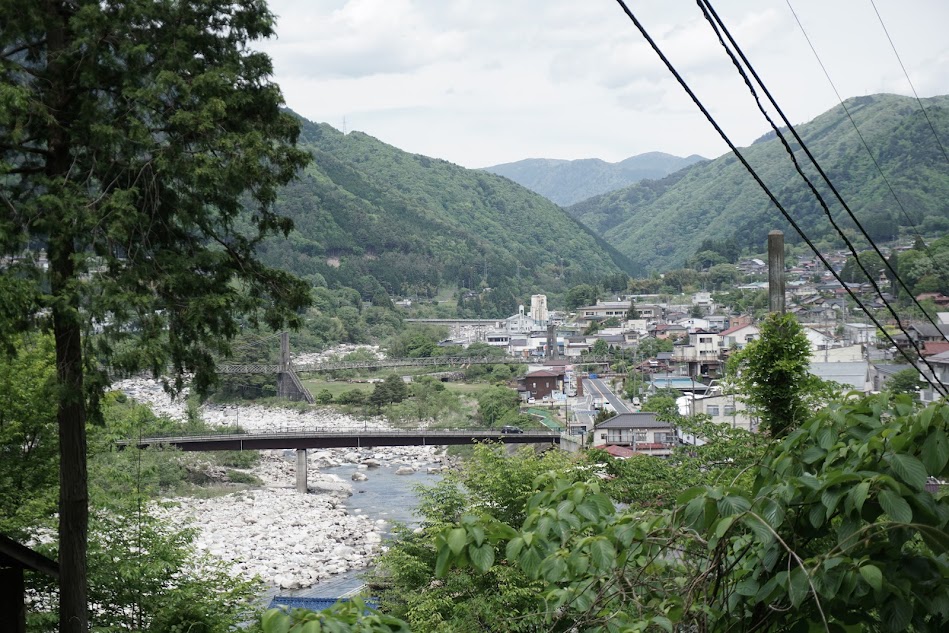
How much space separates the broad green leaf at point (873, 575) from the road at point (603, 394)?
2521cm

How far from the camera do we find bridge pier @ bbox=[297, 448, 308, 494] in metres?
24.1

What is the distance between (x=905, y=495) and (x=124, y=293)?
11.7ft

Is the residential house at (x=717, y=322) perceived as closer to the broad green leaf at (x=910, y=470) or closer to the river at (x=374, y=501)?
the river at (x=374, y=501)

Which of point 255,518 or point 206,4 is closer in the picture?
point 206,4

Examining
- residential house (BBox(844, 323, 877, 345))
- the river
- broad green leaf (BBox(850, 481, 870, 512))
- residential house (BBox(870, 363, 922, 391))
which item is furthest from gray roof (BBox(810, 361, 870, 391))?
broad green leaf (BBox(850, 481, 870, 512))

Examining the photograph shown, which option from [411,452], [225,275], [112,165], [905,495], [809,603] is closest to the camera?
[905,495]

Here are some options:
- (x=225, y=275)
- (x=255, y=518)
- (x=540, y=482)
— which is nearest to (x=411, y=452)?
(x=255, y=518)

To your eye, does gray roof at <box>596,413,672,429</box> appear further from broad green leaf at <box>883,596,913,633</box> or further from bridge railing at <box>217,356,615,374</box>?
bridge railing at <box>217,356,615,374</box>

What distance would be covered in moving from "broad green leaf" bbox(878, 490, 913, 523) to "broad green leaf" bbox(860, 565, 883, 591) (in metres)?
0.07

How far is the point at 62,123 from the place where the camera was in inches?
170

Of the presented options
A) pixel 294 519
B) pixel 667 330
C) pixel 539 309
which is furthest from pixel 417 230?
pixel 294 519

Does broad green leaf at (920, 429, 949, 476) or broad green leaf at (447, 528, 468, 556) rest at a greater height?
broad green leaf at (920, 429, 949, 476)

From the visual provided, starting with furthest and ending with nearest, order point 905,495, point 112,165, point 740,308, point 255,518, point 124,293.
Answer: point 740,308
point 255,518
point 112,165
point 124,293
point 905,495

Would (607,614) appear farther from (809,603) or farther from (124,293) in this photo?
(124,293)
